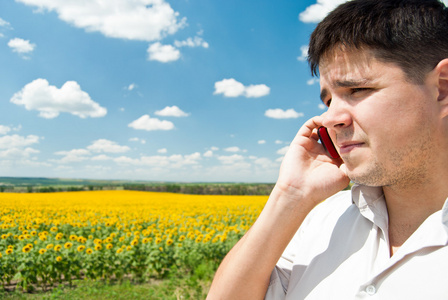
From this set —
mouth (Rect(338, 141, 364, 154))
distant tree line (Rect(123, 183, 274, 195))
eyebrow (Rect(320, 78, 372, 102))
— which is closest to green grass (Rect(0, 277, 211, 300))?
mouth (Rect(338, 141, 364, 154))

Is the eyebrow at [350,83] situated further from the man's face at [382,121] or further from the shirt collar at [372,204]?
the shirt collar at [372,204]

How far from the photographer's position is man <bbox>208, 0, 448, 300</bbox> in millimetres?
1092

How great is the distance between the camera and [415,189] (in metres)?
1.20

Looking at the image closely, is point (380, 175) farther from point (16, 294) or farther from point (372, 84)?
point (16, 294)

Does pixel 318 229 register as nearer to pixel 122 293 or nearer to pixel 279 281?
pixel 279 281

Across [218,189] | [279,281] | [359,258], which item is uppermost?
[359,258]

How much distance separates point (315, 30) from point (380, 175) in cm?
62

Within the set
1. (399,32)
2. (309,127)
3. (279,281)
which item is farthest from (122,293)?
(399,32)

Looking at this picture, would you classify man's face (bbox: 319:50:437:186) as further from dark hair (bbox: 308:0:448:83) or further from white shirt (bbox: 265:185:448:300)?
white shirt (bbox: 265:185:448:300)

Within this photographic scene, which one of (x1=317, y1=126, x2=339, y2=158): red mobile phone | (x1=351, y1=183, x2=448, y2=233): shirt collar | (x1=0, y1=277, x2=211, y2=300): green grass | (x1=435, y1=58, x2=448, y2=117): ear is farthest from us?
(x1=0, y1=277, x2=211, y2=300): green grass

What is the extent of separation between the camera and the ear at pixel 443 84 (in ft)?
3.70

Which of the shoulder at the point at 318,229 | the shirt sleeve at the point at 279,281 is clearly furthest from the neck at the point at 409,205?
the shirt sleeve at the point at 279,281

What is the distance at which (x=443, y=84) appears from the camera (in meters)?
1.14

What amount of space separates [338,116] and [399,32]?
34cm
